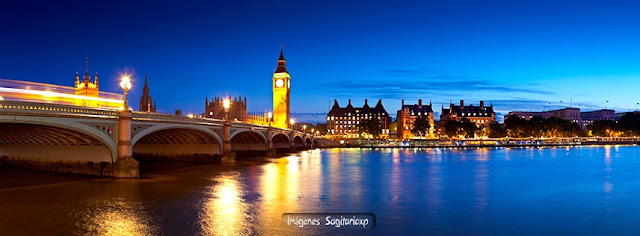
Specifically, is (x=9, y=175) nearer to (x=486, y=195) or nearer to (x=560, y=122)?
(x=486, y=195)

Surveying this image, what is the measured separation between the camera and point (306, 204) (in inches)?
1188

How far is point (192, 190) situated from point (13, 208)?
37.8 ft

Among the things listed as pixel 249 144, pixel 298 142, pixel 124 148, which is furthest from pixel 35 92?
pixel 298 142

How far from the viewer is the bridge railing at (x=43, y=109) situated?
96.4ft

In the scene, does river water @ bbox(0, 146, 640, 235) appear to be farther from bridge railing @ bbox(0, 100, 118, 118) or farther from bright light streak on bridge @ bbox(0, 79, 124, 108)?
bright light streak on bridge @ bbox(0, 79, 124, 108)

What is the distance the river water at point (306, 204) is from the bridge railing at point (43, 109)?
4977 mm

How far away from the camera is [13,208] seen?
26.2 m

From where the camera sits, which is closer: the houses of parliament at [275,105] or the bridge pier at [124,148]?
the bridge pier at [124,148]

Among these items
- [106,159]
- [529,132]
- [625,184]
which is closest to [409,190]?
[625,184]

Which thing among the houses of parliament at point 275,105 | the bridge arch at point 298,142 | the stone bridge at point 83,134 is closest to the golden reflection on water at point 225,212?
the stone bridge at point 83,134

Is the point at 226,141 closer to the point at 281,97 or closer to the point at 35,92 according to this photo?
the point at 35,92

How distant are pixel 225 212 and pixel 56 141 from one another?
22.9 metres

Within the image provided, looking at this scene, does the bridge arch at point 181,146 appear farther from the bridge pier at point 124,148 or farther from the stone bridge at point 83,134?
the bridge pier at point 124,148

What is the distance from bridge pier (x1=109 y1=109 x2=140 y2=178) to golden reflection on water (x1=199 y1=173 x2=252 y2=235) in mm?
7247
